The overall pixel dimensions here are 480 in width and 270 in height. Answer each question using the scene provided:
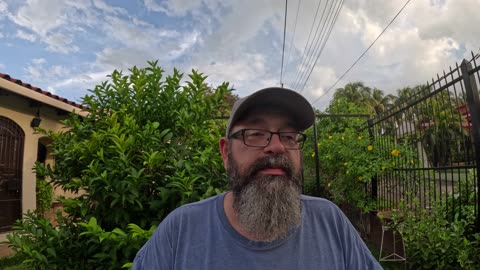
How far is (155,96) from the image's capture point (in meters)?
3.04

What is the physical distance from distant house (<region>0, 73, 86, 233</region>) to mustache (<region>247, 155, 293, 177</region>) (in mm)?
5675

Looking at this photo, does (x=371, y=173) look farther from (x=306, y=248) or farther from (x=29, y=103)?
(x=29, y=103)

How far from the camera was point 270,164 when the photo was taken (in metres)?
1.42

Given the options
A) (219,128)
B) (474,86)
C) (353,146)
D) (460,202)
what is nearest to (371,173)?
(353,146)

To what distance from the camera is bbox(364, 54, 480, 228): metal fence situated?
388 cm

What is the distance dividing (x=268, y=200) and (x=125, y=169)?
1352mm

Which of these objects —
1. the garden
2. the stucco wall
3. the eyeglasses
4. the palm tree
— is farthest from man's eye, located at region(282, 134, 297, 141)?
the palm tree

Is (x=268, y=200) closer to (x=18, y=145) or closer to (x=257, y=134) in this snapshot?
(x=257, y=134)

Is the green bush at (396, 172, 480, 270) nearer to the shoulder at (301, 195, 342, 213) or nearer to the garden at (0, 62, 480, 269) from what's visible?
the garden at (0, 62, 480, 269)

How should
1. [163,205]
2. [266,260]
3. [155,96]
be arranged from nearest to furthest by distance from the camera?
1. [266,260]
2. [163,205]
3. [155,96]

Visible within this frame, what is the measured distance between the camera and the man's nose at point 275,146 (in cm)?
143

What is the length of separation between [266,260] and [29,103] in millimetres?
7168

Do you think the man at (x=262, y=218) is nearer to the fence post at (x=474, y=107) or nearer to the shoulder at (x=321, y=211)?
the shoulder at (x=321, y=211)

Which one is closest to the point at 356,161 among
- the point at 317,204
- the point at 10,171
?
the point at 317,204
